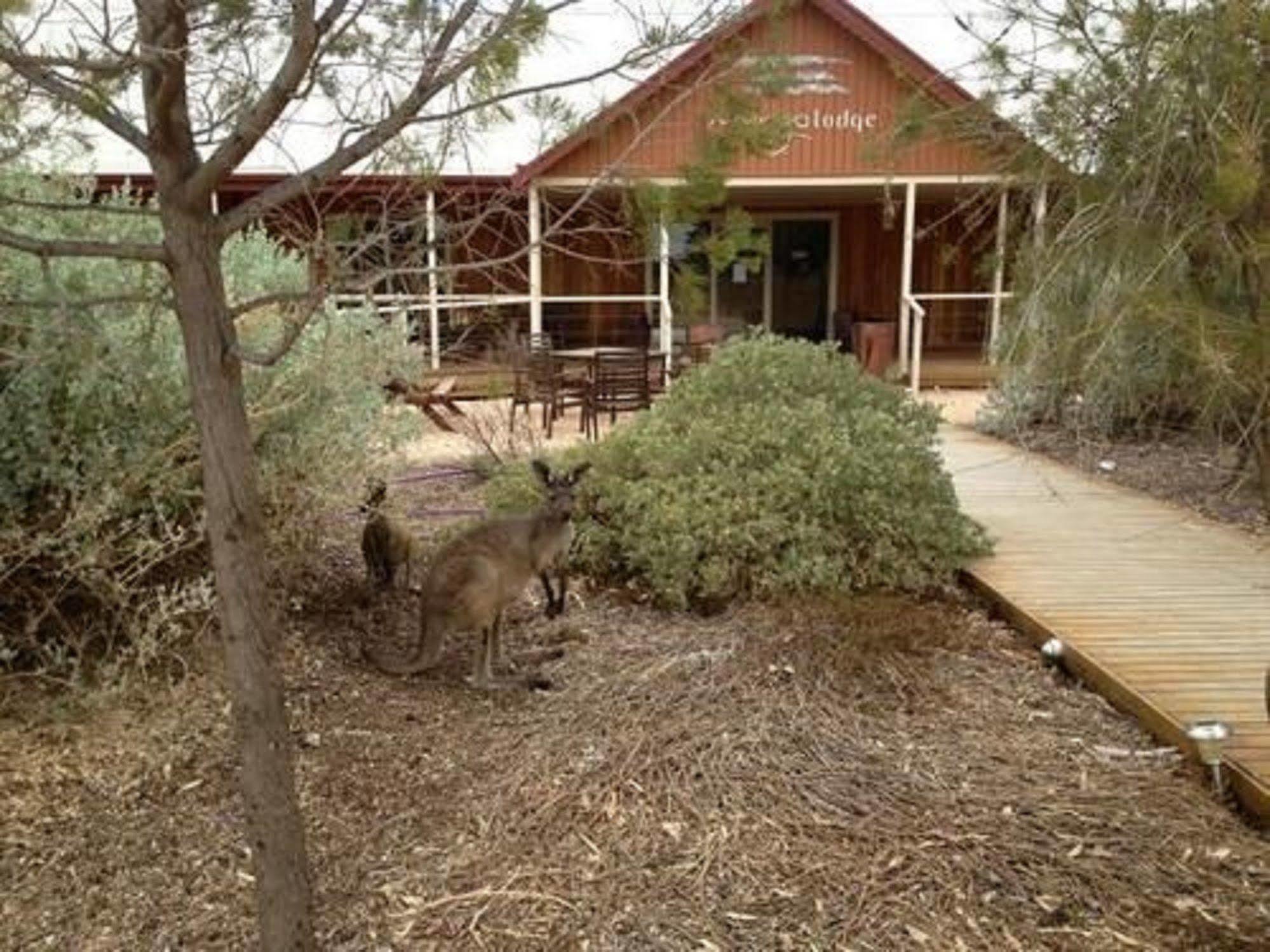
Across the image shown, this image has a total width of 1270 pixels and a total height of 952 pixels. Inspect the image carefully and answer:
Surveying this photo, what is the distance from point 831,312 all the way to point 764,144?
15.8 metres

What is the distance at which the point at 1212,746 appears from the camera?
3.90 m

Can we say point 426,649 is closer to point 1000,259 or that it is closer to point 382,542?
point 382,542

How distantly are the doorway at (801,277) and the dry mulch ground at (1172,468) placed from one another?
8.15m

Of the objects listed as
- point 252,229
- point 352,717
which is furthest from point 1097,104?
point 252,229

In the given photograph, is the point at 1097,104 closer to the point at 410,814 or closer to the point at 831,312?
the point at 410,814

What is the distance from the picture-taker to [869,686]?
15.1 ft

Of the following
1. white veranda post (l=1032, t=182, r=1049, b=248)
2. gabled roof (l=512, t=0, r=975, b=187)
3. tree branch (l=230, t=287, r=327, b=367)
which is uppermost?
gabled roof (l=512, t=0, r=975, b=187)

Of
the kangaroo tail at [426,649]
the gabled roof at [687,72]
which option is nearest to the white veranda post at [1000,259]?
the gabled roof at [687,72]

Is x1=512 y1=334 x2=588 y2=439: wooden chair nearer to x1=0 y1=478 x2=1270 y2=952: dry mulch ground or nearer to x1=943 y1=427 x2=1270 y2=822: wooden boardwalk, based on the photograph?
x1=943 y1=427 x2=1270 y2=822: wooden boardwalk

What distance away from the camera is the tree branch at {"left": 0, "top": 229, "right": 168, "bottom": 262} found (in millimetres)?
2393

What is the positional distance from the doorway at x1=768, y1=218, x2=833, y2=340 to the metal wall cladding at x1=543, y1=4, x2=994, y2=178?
3388 mm

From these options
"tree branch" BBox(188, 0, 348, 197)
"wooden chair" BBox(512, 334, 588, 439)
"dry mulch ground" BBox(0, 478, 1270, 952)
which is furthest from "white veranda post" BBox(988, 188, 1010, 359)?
"wooden chair" BBox(512, 334, 588, 439)

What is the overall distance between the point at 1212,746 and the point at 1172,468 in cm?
604

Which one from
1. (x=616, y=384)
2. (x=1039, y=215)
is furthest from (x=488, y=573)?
(x=616, y=384)
